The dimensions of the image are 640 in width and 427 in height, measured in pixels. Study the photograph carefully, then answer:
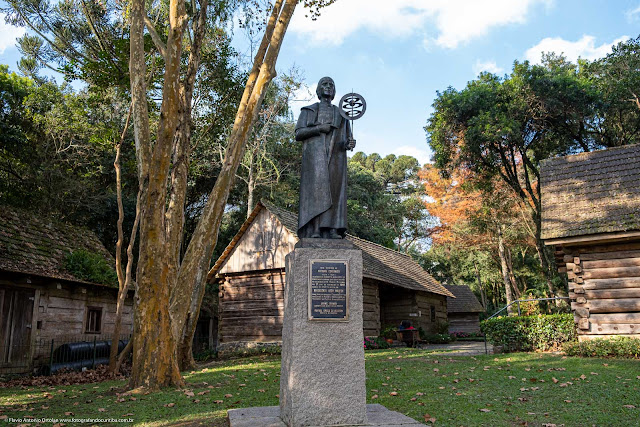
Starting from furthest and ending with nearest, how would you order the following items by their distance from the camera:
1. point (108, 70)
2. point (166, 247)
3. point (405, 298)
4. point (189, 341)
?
point (405, 298) < point (108, 70) < point (189, 341) < point (166, 247)

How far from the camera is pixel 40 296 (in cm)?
1545

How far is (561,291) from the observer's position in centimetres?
2606

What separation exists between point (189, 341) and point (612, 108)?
71.1 ft

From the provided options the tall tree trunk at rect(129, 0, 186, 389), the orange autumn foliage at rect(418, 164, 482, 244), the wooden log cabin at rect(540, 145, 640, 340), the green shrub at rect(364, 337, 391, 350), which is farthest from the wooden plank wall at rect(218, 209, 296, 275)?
the orange autumn foliage at rect(418, 164, 482, 244)

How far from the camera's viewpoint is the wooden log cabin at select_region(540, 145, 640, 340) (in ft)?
41.0

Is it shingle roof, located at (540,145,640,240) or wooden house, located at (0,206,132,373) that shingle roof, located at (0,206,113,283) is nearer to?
wooden house, located at (0,206,132,373)

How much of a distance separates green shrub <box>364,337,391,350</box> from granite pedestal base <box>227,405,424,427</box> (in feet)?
42.4

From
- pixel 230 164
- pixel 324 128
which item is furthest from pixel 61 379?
pixel 324 128

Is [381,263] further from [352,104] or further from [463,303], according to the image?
[352,104]

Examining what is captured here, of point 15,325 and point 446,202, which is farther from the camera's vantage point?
point 446,202

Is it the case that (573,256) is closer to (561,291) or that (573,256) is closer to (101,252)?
(561,291)

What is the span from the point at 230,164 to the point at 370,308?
42.1ft

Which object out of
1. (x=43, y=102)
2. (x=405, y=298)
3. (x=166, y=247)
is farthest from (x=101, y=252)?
(x=405, y=298)

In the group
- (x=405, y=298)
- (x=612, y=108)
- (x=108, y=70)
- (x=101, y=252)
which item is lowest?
(x=405, y=298)
